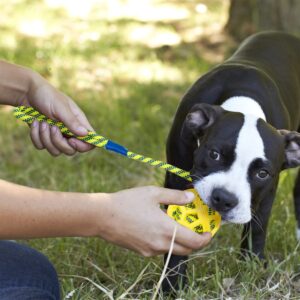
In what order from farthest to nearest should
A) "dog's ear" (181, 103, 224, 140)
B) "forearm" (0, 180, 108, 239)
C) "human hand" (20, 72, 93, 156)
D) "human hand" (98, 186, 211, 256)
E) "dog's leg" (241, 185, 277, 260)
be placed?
"dog's leg" (241, 185, 277, 260) → "human hand" (20, 72, 93, 156) → "dog's ear" (181, 103, 224, 140) → "human hand" (98, 186, 211, 256) → "forearm" (0, 180, 108, 239)

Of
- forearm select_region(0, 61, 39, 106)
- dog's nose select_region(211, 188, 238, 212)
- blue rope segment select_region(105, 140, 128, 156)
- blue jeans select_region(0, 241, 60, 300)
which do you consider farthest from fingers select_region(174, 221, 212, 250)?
forearm select_region(0, 61, 39, 106)

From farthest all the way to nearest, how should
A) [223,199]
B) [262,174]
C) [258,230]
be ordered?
1. [258,230]
2. [262,174]
3. [223,199]

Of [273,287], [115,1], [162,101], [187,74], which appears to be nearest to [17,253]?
[273,287]

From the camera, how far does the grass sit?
232 cm

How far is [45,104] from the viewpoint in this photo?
2.21 metres

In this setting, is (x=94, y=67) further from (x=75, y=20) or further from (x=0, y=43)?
(x=75, y=20)

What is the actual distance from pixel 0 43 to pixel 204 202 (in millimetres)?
3232

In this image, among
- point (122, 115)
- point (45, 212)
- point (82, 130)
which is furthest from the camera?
point (122, 115)

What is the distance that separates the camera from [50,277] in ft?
6.81

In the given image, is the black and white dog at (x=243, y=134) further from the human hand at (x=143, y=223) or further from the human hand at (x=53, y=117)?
the human hand at (x=53, y=117)

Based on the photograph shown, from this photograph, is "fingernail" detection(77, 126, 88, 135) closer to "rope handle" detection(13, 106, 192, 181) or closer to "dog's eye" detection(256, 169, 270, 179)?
"rope handle" detection(13, 106, 192, 181)

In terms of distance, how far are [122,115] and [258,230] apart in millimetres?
1573

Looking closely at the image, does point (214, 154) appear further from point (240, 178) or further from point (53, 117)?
point (53, 117)

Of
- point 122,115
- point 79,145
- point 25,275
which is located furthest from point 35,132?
point 122,115
